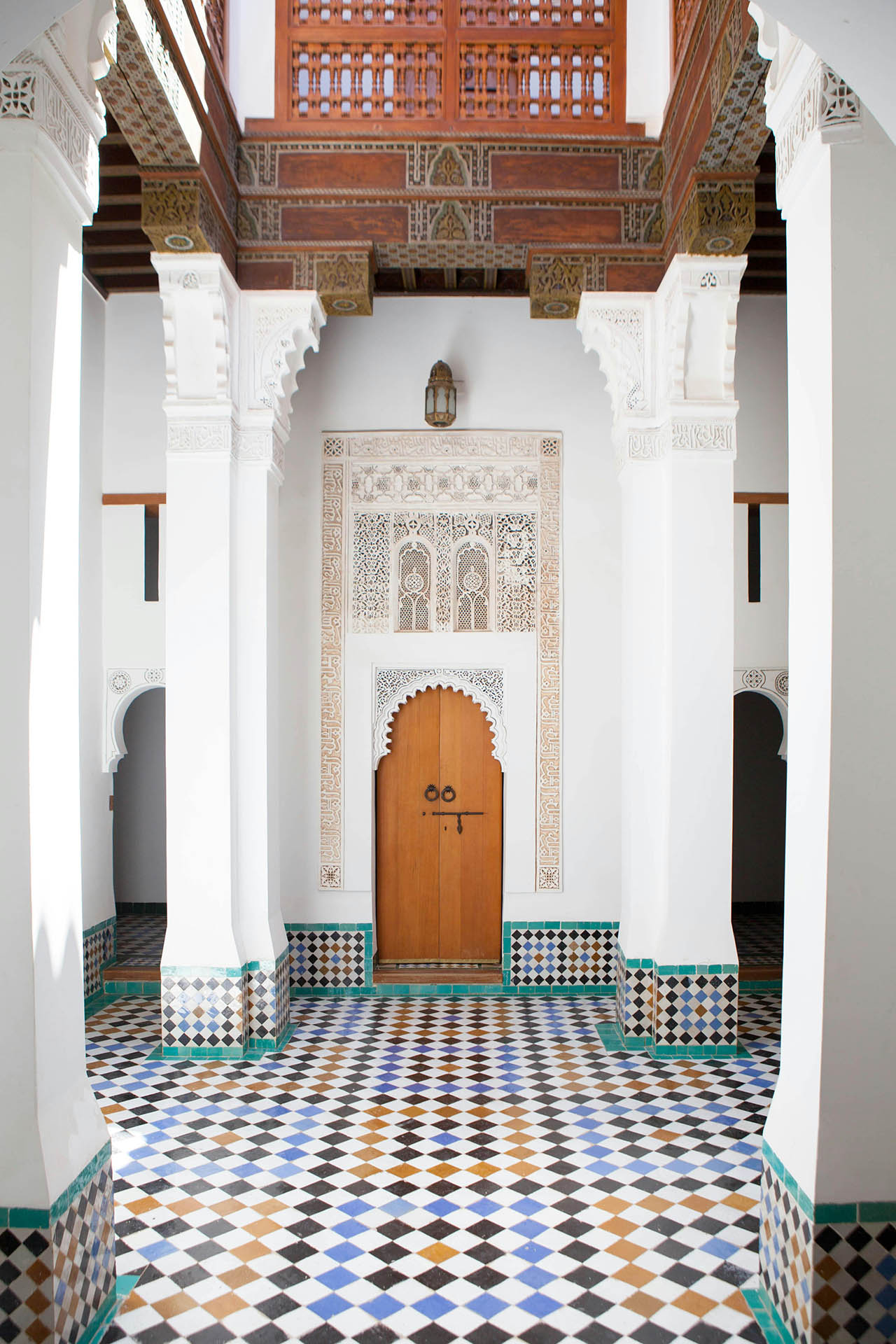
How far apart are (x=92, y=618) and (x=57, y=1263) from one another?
2962 mm

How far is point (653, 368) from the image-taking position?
3.61 m

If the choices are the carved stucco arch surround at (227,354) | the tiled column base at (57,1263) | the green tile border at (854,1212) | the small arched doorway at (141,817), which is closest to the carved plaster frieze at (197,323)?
the carved stucco arch surround at (227,354)

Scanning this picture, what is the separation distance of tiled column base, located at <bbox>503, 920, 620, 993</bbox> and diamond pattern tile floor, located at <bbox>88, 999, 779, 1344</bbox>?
379mm

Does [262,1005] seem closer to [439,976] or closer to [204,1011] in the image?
[204,1011]

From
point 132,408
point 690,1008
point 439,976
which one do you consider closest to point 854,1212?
point 690,1008

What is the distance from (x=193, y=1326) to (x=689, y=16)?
3747 millimetres

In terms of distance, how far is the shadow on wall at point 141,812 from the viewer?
598cm

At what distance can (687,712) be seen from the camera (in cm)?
350

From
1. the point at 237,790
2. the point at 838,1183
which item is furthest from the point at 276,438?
the point at 838,1183

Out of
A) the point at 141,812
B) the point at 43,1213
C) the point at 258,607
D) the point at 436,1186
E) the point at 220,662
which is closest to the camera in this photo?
the point at 43,1213

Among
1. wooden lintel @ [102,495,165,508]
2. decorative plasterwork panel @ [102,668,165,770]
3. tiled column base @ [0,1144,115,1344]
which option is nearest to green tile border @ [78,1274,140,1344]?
tiled column base @ [0,1144,115,1344]

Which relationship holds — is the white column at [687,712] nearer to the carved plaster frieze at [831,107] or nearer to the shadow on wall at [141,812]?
the carved plaster frieze at [831,107]

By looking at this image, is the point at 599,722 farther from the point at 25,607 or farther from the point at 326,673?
the point at 25,607

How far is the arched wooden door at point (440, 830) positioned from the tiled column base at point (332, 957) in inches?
6.0
